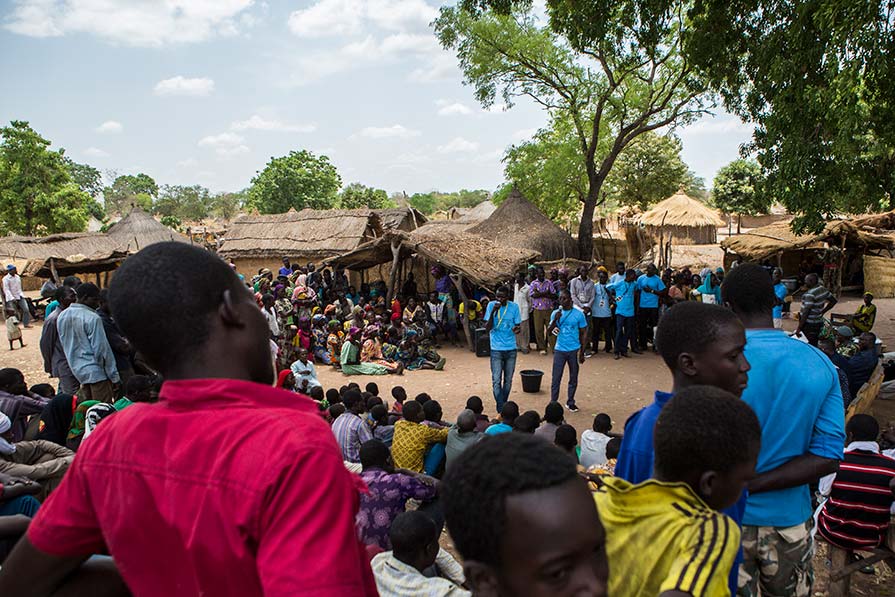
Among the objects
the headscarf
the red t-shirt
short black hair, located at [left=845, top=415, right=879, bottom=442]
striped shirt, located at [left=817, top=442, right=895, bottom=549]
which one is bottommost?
striped shirt, located at [left=817, top=442, right=895, bottom=549]

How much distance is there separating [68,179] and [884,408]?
28.4 m

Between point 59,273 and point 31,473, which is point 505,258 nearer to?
point 31,473

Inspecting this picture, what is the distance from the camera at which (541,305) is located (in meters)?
11.4

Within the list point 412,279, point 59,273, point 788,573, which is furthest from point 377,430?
point 59,273

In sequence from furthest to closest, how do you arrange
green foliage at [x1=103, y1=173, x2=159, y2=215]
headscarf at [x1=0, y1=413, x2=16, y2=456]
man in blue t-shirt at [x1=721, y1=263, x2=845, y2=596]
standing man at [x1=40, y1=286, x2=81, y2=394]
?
green foliage at [x1=103, y1=173, x2=159, y2=215]
standing man at [x1=40, y1=286, x2=81, y2=394]
headscarf at [x1=0, y1=413, x2=16, y2=456]
man in blue t-shirt at [x1=721, y1=263, x2=845, y2=596]

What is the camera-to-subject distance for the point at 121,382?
638 cm

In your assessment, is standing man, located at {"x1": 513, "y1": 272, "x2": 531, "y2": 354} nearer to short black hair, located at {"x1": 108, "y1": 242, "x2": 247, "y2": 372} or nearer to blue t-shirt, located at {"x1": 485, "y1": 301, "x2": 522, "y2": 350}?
blue t-shirt, located at {"x1": 485, "y1": 301, "x2": 522, "y2": 350}

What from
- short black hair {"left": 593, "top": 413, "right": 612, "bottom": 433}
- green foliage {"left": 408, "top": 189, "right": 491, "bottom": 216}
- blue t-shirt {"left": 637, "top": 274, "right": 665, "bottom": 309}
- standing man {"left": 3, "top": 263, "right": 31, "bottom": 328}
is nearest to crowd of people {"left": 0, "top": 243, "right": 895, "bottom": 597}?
short black hair {"left": 593, "top": 413, "right": 612, "bottom": 433}

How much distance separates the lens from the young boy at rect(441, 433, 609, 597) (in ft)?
3.60

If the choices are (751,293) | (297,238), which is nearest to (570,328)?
(751,293)

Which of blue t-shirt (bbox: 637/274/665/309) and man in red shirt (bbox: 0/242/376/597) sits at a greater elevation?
man in red shirt (bbox: 0/242/376/597)

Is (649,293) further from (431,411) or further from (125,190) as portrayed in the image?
(125,190)

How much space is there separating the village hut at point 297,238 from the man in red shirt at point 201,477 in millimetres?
18343

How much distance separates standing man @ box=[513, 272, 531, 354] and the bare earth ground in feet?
1.00
